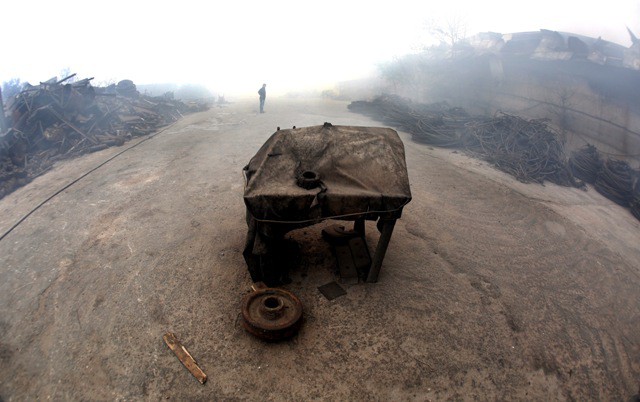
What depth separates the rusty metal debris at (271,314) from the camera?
13.6 feet

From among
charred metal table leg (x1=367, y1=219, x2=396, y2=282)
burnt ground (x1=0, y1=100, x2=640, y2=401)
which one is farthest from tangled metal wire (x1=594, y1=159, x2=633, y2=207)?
charred metal table leg (x1=367, y1=219, x2=396, y2=282)

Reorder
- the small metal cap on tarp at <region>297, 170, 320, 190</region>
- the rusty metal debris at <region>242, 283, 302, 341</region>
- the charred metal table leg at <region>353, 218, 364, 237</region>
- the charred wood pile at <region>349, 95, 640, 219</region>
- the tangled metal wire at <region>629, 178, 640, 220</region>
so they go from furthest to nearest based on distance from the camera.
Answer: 1. the charred wood pile at <region>349, 95, 640, 219</region>
2. the tangled metal wire at <region>629, 178, 640, 220</region>
3. the charred metal table leg at <region>353, 218, 364, 237</region>
4. the small metal cap on tarp at <region>297, 170, 320, 190</region>
5. the rusty metal debris at <region>242, 283, 302, 341</region>

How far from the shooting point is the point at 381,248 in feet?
16.5

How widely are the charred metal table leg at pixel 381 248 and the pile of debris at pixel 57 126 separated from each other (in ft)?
32.2

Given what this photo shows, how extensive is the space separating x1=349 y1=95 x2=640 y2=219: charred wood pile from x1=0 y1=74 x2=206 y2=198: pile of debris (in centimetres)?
1320

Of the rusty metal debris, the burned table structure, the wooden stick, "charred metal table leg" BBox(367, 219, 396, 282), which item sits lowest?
the wooden stick

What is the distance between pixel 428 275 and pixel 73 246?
665cm

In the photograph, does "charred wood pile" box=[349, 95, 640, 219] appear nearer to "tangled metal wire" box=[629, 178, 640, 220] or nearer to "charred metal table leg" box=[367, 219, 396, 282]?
"tangled metal wire" box=[629, 178, 640, 220]

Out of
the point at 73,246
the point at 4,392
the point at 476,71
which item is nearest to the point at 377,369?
the point at 4,392

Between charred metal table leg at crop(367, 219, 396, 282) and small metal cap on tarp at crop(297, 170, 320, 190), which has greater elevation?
small metal cap on tarp at crop(297, 170, 320, 190)

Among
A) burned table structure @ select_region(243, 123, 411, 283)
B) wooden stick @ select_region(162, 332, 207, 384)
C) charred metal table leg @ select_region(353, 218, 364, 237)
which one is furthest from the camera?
charred metal table leg @ select_region(353, 218, 364, 237)

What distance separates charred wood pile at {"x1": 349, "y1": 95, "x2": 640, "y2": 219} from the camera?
11.2 metres

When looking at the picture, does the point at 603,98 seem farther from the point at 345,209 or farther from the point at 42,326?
the point at 42,326

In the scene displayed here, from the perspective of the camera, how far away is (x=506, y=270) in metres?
6.05
